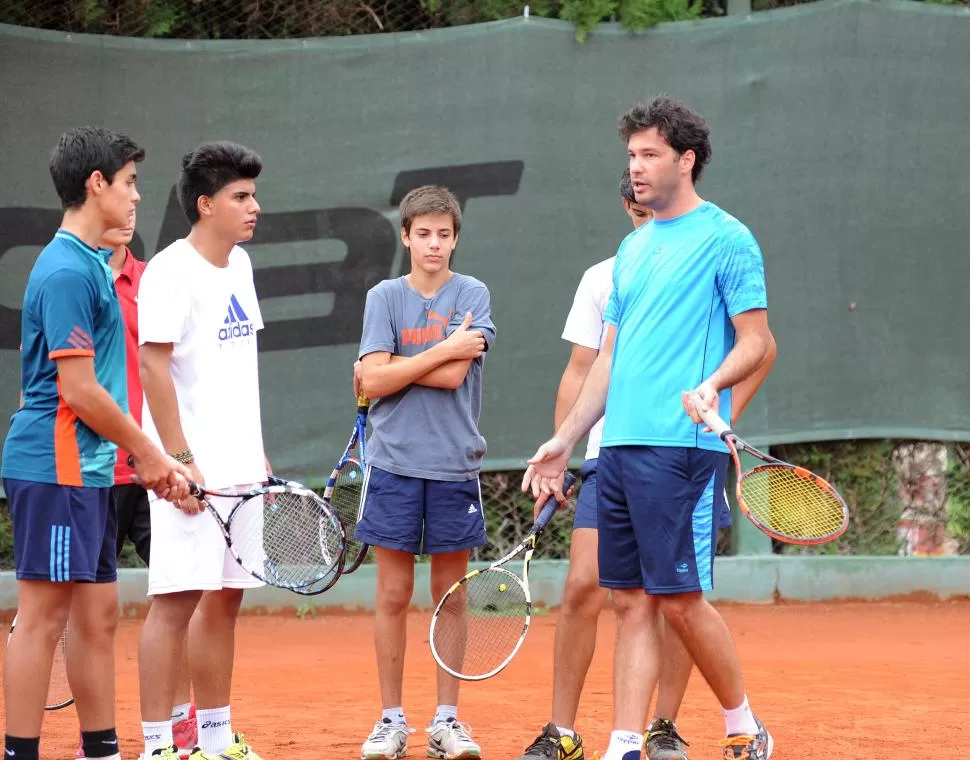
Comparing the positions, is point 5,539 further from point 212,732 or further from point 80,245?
point 80,245

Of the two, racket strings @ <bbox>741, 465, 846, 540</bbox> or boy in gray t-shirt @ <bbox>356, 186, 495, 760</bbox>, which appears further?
boy in gray t-shirt @ <bbox>356, 186, 495, 760</bbox>

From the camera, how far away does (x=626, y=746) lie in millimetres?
3689

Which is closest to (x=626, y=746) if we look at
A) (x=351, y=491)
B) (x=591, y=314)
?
(x=591, y=314)

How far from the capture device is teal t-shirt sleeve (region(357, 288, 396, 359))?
14.8ft

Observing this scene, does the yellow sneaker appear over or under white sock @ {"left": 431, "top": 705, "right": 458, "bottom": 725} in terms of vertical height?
under

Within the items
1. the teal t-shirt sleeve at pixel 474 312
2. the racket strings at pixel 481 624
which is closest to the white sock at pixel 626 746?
the racket strings at pixel 481 624

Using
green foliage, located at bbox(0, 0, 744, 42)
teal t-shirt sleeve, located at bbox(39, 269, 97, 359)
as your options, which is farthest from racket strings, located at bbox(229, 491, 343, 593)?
green foliage, located at bbox(0, 0, 744, 42)

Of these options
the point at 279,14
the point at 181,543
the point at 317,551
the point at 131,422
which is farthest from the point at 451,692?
the point at 279,14

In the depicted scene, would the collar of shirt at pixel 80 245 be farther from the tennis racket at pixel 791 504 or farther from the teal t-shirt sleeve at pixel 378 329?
the tennis racket at pixel 791 504

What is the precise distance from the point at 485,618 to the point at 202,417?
1593 millimetres

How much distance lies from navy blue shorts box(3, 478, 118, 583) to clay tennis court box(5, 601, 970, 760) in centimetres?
103

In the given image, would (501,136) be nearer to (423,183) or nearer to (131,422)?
(423,183)

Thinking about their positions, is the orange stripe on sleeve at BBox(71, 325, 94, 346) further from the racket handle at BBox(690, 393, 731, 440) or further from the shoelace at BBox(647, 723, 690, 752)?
the shoelace at BBox(647, 723, 690, 752)

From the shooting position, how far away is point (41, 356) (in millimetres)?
3592
